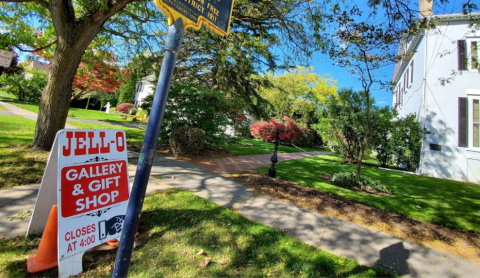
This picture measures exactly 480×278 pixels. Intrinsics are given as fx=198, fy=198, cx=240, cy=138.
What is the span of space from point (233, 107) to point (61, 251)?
7435 millimetres

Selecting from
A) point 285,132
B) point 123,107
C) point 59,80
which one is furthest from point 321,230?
point 123,107

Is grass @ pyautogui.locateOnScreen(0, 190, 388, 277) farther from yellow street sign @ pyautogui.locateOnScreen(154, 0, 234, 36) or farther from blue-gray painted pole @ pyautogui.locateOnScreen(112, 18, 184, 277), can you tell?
yellow street sign @ pyautogui.locateOnScreen(154, 0, 234, 36)

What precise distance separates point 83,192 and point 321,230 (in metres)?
3.29

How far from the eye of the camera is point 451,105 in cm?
898

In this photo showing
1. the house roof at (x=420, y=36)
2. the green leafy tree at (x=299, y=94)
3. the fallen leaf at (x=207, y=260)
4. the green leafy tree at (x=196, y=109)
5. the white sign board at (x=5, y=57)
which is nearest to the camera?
the fallen leaf at (x=207, y=260)

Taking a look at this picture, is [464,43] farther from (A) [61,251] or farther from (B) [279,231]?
(A) [61,251]

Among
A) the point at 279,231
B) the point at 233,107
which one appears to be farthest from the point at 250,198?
the point at 233,107

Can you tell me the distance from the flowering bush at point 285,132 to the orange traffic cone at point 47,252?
17028mm

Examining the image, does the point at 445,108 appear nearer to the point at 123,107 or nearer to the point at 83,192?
the point at 83,192

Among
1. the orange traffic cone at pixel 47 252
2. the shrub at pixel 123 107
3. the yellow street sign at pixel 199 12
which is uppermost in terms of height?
the shrub at pixel 123 107

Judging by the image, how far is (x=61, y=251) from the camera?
1.85 meters

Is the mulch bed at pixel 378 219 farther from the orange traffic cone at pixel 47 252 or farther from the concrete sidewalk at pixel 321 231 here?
the orange traffic cone at pixel 47 252

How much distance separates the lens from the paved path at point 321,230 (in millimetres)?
2467

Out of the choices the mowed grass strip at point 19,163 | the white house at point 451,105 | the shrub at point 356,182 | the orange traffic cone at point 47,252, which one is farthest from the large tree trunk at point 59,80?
the white house at point 451,105
